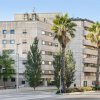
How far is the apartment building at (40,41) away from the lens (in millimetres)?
125869

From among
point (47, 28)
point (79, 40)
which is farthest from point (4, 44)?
point (79, 40)

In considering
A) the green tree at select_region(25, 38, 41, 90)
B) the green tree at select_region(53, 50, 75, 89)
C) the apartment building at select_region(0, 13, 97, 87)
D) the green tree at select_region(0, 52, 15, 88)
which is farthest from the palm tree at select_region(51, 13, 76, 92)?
the apartment building at select_region(0, 13, 97, 87)

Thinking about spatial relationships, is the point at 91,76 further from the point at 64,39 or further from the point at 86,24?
the point at 64,39

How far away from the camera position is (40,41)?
126 m

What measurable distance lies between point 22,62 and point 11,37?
27.9 feet

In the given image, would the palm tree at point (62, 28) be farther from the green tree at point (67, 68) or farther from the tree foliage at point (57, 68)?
the tree foliage at point (57, 68)

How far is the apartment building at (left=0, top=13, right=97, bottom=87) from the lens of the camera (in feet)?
413

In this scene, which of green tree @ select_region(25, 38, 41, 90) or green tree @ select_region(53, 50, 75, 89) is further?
green tree @ select_region(25, 38, 41, 90)

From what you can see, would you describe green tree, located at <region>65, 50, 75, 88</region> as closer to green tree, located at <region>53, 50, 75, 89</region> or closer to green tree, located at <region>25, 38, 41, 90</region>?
green tree, located at <region>53, 50, 75, 89</region>

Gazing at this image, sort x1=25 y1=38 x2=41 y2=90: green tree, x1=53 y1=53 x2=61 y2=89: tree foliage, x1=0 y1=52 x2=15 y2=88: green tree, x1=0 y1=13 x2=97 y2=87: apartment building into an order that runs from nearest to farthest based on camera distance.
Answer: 1. x1=53 y1=53 x2=61 y2=89: tree foliage
2. x1=25 y1=38 x2=41 y2=90: green tree
3. x1=0 y1=52 x2=15 y2=88: green tree
4. x1=0 y1=13 x2=97 y2=87: apartment building

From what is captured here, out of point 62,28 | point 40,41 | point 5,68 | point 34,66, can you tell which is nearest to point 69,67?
point 34,66

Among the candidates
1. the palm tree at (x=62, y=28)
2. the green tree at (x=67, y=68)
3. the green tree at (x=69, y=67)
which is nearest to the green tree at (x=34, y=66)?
the green tree at (x=67, y=68)

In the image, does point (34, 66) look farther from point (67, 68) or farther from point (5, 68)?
point (5, 68)

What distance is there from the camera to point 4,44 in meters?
128
